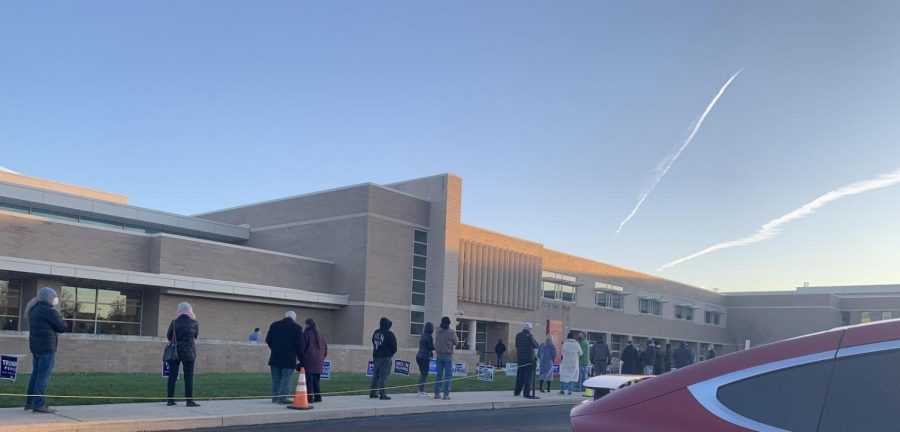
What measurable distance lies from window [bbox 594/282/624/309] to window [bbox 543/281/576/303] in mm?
3396

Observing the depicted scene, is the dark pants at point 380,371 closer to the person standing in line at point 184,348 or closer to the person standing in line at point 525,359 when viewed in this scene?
the person standing in line at point 525,359

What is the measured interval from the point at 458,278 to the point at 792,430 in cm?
4285

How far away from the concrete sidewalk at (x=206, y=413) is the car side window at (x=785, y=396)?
954 cm

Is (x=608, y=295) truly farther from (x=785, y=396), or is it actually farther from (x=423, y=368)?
(x=785, y=396)

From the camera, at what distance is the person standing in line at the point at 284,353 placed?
13930mm

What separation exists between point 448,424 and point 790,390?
1068 centimetres

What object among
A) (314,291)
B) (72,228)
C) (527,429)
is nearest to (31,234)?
(72,228)

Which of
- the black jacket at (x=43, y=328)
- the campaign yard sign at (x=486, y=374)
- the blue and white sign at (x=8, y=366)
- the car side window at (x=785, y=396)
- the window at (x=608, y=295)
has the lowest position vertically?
the campaign yard sign at (x=486, y=374)

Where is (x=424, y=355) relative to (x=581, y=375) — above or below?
above

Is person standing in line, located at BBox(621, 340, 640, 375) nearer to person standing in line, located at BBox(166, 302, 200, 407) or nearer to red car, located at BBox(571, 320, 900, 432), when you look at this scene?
person standing in line, located at BBox(166, 302, 200, 407)

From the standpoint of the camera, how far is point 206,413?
1198 centimetres

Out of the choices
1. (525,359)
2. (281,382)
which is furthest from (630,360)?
(281,382)

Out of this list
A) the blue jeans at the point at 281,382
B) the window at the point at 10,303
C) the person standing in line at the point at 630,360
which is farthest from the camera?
the window at the point at 10,303

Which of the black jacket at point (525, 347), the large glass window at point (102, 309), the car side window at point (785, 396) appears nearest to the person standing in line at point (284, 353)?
the black jacket at point (525, 347)
